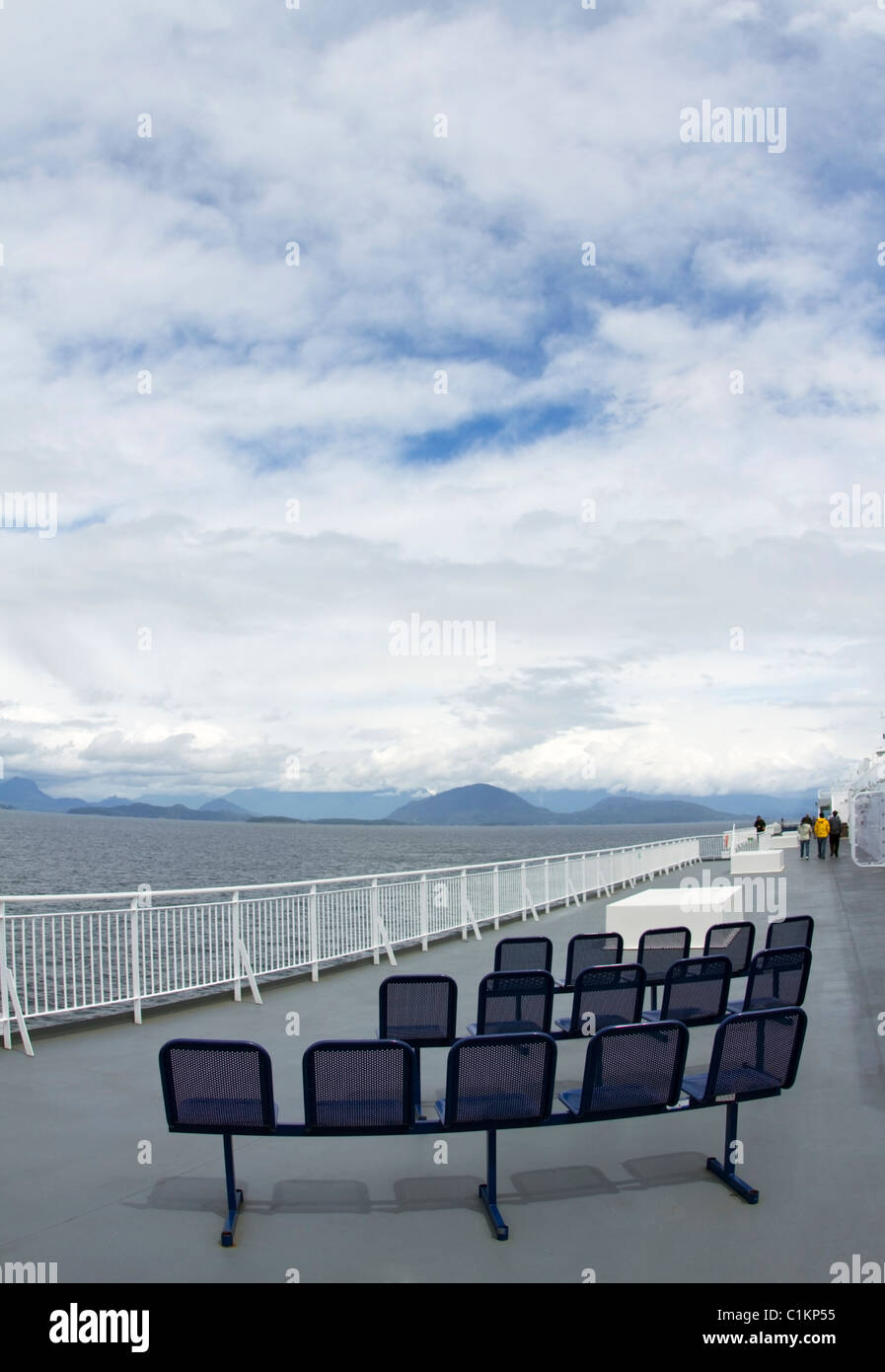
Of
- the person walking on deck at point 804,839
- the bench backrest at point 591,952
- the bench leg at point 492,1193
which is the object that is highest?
the bench backrest at point 591,952

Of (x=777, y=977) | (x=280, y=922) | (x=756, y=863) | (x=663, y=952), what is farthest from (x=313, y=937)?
(x=756, y=863)

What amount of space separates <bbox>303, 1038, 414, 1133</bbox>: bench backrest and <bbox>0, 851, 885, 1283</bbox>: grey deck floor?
1.52 ft

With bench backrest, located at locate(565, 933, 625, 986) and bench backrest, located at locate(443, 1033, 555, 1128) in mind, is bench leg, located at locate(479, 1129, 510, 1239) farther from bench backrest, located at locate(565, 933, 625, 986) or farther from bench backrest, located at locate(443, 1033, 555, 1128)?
bench backrest, located at locate(565, 933, 625, 986)

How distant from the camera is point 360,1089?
4387 mm

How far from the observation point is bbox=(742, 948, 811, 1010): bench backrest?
647 cm

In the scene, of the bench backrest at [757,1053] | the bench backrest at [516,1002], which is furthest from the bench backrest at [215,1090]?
the bench backrest at [757,1053]

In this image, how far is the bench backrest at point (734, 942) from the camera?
8227 mm

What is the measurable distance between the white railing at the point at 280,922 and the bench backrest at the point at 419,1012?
2.25 m

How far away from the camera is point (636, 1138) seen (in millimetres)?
5531

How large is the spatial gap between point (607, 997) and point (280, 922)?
722cm

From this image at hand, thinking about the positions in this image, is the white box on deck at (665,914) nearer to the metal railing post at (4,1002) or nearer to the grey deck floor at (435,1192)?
the grey deck floor at (435,1192)

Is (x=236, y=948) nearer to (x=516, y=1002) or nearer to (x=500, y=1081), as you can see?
(x=516, y=1002)

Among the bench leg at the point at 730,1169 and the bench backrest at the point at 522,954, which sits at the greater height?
the bench backrest at the point at 522,954
